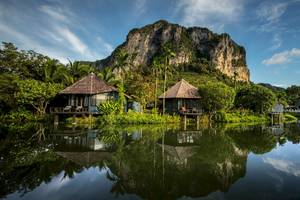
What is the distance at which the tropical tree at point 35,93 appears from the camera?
2428 centimetres

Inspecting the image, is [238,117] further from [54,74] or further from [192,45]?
[192,45]

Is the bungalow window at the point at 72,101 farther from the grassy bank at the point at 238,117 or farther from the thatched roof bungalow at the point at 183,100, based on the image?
the grassy bank at the point at 238,117

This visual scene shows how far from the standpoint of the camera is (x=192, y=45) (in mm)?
129750

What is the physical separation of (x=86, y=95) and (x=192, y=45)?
374 feet

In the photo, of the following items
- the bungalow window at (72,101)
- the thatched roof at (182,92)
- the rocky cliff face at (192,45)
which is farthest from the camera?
the rocky cliff face at (192,45)

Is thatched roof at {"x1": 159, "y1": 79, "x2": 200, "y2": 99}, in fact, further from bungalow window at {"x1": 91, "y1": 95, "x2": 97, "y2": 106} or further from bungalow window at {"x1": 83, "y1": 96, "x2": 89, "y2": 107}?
bungalow window at {"x1": 83, "y1": 96, "x2": 89, "y2": 107}

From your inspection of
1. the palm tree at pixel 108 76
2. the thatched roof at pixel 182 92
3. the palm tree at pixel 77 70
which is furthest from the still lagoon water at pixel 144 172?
the palm tree at pixel 77 70

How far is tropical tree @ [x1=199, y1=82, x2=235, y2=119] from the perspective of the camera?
89.1 ft

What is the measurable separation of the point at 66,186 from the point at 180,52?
11486 cm

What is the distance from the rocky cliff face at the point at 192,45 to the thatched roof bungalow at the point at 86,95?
9827cm

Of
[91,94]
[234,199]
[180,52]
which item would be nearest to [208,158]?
[234,199]

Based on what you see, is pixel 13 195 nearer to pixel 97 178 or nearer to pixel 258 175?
pixel 97 178

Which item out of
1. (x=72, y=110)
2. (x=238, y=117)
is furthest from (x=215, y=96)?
(x=72, y=110)

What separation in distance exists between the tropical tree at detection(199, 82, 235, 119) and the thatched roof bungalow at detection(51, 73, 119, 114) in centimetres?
1138
